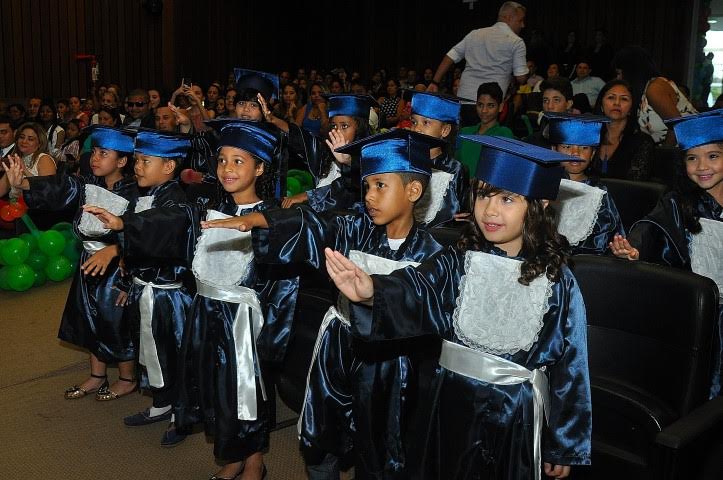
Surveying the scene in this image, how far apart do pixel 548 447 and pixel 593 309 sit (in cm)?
57

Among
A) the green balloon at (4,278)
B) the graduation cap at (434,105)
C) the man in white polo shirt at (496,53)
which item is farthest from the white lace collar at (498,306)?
the green balloon at (4,278)

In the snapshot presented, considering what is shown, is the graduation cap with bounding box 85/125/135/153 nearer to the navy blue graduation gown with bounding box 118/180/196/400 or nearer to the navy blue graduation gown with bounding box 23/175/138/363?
the navy blue graduation gown with bounding box 23/175/138/363

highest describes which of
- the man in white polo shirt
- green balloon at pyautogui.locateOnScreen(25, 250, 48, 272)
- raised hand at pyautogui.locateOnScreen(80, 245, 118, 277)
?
the man in white polo shirt

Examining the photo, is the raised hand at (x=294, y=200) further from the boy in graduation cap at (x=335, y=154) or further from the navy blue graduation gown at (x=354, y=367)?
the navy blue graduation gown at (x=354, y=367)

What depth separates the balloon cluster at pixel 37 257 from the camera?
5.45 meters

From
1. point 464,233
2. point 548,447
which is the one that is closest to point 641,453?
point 548,447

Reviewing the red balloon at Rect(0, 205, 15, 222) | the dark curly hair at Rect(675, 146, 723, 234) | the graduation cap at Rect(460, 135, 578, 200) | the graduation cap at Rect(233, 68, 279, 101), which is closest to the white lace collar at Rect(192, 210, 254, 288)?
the graduation cap at Rect(460, 135, 578, 200)

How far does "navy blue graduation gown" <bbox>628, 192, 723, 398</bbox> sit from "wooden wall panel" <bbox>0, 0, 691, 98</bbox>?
9.18 m

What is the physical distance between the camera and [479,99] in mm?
4934

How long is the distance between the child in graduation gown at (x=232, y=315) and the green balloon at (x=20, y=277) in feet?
9.38

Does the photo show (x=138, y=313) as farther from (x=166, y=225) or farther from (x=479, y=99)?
(x=479, y=99)

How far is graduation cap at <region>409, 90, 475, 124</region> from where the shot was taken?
395 centimetres

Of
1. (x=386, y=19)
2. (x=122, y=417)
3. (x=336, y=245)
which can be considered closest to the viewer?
(x=336, y=245)

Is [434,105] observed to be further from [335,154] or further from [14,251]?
[14,251]
